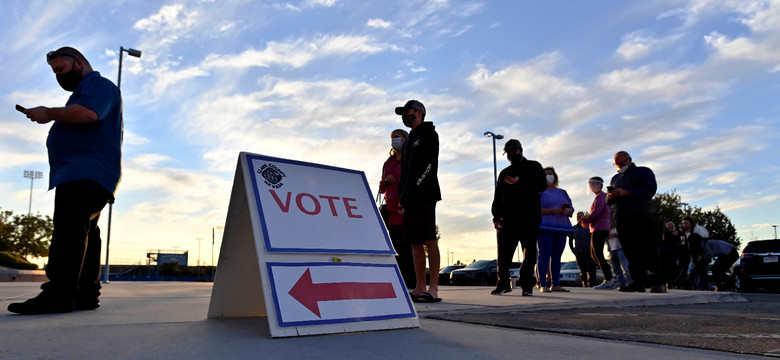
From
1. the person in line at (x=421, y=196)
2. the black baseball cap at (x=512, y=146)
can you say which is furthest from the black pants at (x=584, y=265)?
the person in line at (x=421, y=196)

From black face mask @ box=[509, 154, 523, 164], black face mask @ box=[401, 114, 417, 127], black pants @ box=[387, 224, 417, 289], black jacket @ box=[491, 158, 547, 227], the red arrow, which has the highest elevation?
black face mask @ box=[401, 114, 417, 127]

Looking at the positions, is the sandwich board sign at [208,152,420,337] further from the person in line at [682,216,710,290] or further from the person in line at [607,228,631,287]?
the person in line at [682,216,710,290]

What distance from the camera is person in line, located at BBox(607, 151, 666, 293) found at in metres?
7.43

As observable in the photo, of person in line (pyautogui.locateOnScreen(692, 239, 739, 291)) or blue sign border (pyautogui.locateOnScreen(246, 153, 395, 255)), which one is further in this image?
person in line (pyautogui.locateOnScreen(692, 239, 739, 291))

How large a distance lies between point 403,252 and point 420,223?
2.65m

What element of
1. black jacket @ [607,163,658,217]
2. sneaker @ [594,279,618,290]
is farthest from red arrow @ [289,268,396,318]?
sneaker @ [594,279,618,290]

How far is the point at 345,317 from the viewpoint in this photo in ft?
10.1

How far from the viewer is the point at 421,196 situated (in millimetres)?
4926

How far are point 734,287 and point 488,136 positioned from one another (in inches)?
718

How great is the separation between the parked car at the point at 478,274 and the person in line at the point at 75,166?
21.4m

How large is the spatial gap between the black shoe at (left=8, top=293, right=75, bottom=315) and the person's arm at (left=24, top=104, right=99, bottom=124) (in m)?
1.15

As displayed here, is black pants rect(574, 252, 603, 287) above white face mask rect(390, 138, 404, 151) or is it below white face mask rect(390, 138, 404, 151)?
below

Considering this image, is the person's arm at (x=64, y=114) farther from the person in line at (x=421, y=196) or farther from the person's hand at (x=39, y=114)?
the person in line at (x=421, y=196)

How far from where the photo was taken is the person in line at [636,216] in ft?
24.4
